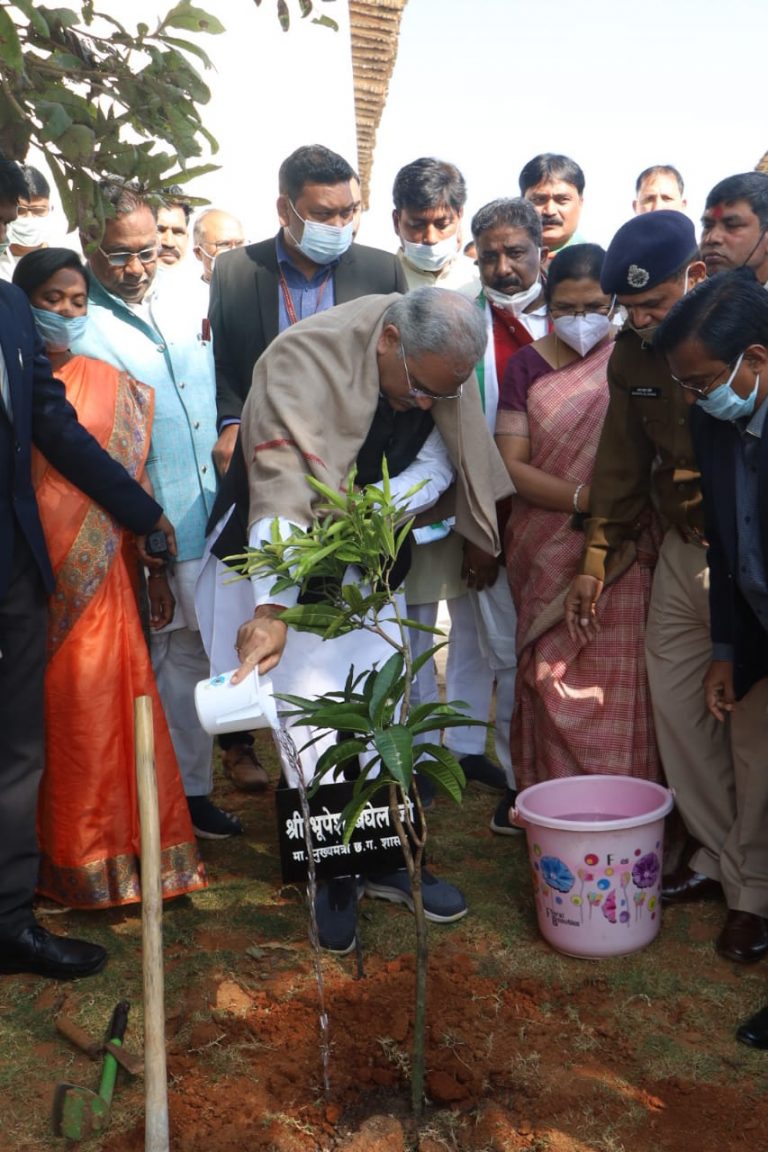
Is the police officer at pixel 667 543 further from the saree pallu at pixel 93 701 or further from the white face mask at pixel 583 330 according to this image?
the saree pallu at pixel 93 701

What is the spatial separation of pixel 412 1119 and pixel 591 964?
860 millimetres

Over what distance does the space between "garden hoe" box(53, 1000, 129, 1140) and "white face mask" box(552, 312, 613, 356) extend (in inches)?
103

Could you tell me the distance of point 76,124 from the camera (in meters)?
2.10

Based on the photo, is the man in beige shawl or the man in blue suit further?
the man in beige shawl

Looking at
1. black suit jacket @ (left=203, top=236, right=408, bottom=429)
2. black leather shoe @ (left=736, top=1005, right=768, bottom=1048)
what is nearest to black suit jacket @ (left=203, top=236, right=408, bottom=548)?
black suit jacket @ (left=203, top=236, right=408, bottom=429)

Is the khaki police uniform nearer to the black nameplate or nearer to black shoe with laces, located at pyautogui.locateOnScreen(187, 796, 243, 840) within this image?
the black nameplate

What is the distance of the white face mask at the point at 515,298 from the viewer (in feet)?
13.6

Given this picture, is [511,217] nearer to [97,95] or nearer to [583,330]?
[583,330]

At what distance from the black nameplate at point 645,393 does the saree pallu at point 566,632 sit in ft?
0.97

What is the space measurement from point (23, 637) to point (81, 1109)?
4.20 ft

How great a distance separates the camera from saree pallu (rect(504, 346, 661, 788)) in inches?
143

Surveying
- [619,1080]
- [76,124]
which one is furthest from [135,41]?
[619,1080]

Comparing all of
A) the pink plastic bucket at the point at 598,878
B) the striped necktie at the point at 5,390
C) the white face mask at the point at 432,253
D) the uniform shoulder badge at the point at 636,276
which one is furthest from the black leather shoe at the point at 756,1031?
the white face mask at the point at 432,253

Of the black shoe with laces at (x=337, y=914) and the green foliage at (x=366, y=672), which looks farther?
the black shoe with laces at (x=337, y=914)
